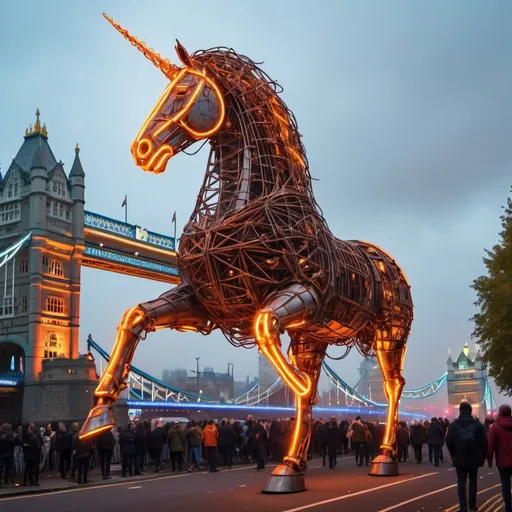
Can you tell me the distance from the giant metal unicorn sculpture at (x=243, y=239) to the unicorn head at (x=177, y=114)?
0.05 feet

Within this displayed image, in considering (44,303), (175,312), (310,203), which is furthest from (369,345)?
(44,303)

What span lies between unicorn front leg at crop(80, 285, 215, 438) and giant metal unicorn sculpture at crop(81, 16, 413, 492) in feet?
0.05

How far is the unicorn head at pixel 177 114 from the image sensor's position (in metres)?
9.96

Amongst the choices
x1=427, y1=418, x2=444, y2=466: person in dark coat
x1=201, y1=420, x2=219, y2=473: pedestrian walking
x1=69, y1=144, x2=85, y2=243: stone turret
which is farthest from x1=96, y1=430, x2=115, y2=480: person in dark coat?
x1=69, y1=144, x2=85, y2=243: stone turret

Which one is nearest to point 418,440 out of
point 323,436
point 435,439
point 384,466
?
point 435,439

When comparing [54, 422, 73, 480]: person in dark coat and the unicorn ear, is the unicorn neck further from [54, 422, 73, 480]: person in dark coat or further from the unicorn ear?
[54, 422, 73, 480]: person in dark coat

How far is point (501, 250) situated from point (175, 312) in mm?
13146

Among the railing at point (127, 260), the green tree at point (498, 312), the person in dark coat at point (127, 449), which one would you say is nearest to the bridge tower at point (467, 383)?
the railing at point (127, 260)

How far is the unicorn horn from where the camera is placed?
10586 mm

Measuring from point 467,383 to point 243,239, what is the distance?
8704 centimetres

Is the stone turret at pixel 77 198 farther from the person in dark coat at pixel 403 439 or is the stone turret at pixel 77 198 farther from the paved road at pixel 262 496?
the paved road at pixel 262 496

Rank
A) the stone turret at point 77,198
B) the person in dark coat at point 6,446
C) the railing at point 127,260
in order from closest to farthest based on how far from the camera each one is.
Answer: the person in dark coat at point 6,446 < the stone turret at point 77,198 < the railing at point 127,260

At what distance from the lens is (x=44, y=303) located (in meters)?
42.1

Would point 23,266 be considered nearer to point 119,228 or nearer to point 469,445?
point 119,228
